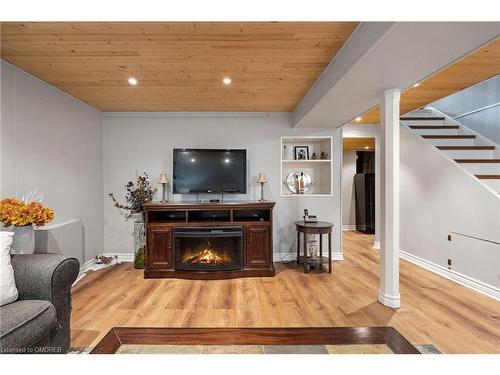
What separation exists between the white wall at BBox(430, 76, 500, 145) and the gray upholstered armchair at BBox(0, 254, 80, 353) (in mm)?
5484

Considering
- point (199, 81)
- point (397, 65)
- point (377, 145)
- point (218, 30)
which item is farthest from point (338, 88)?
point (377, 145)

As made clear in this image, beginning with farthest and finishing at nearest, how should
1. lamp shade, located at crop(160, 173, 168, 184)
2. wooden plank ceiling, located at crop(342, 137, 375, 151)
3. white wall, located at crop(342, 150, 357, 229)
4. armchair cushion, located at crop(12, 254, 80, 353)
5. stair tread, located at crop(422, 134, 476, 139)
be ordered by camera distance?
white wall, located at crop(342, 150, 357, 229), wooden plank ceiling, located at crop(342, 137, 375, 151), stair tread, located at crop(422, 134, 476, 139), lamp shade, located at crop(160, 173, 168, 184), armchair cushion, located at crop(12, 254, 80, 353)

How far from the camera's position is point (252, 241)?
3.68 metres

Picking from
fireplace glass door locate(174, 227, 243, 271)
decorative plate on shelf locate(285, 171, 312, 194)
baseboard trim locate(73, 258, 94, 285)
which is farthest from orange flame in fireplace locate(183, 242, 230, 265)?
decorative plate on shelf locate(285, 171, 312, 194)

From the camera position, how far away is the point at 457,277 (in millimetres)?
3350

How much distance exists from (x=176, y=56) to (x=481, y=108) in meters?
4.87

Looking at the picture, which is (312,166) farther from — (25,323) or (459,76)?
(25,323)

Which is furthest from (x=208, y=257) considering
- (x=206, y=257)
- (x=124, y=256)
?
(x=124, y=256)

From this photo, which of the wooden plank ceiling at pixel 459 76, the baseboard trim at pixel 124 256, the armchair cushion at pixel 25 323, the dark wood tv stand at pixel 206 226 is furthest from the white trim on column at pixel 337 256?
the armchair cushion at pixel 25 323

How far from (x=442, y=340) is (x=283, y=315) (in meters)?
1.26

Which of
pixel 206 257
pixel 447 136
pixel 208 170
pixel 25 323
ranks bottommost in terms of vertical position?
pixel 206 257

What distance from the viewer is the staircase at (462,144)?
3.72 m

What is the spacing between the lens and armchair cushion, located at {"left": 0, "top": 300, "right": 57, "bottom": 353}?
1.32 m

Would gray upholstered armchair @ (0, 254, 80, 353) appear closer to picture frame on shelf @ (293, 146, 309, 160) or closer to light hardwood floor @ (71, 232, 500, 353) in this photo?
light hardwood floor @ (71, 232, 500, 353)
